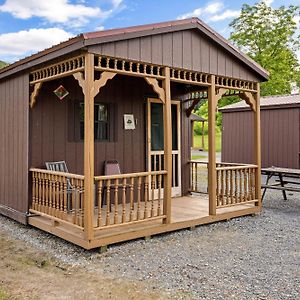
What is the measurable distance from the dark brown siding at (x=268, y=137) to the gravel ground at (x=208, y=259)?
715 cm

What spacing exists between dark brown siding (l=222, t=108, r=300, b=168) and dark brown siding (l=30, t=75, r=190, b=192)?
659cm

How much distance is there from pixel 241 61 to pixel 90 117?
11.1 feet

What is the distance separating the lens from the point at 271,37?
24219 mm

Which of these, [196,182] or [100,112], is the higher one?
[100,112]

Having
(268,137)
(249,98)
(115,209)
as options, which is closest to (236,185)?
(249,98)

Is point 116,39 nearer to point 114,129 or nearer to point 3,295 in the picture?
point 114,129

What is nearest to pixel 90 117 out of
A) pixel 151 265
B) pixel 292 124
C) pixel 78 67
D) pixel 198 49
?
pixel 78 67

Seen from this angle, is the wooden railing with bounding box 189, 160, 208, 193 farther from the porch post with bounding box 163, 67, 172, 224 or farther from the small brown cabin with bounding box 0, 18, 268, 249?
the porch post with bounding box 163, 67, 172, 224

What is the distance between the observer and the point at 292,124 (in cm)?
1298

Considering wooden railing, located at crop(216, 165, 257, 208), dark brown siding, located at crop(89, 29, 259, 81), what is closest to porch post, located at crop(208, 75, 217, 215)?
wooden railing, located at crop(216, 165, 257, 208)

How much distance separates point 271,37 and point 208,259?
22.6 metres

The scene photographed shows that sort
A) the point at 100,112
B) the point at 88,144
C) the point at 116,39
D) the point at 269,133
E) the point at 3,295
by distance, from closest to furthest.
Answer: the point at 3,295 < the point at 88,144 < the point at 116,39 < the point at 100,112 < the point at 269,133

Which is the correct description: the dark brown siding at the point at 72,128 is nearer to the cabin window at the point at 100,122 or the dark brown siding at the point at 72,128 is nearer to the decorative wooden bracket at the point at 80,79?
the cabin window at the point at 100,122

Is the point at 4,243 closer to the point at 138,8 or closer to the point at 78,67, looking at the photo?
the point at 78,67
